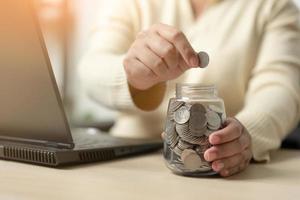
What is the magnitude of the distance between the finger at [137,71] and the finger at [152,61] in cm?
1

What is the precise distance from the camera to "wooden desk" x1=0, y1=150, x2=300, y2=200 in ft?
1.71

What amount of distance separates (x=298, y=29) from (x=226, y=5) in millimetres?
160

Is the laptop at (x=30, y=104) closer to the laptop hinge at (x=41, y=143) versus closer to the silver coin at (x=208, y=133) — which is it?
the laptop hinge at (x=41, y=143)

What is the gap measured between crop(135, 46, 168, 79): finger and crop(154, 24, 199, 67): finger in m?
0.04

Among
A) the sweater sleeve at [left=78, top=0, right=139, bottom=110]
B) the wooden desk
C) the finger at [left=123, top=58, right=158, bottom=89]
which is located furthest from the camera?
the sweater sleeve at [left=78, top=0, right=139, bottom=110]

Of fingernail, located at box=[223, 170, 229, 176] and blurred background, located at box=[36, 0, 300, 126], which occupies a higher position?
fingernail, located at box=[223, 170, 229, 176]

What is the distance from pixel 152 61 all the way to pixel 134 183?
21 cm

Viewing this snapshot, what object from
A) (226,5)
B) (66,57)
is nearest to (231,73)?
(226,5)

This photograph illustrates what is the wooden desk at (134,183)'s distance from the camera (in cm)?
52

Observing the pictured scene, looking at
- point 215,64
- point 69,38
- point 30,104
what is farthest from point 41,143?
point 69,38

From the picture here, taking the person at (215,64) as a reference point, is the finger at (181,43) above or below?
above

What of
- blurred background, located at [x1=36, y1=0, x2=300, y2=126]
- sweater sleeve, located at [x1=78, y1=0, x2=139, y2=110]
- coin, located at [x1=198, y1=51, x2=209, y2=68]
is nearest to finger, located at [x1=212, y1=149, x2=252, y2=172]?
coin, located at [x1=198, y1=51, x2=209, y2=68]

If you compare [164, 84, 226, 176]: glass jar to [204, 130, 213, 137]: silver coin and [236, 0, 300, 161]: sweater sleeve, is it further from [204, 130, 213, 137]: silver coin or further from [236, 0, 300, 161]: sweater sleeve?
[236, 0, 300, 161]: sweater sleeve

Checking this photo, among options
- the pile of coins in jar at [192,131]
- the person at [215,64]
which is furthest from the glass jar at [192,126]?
the person at [215,64]
